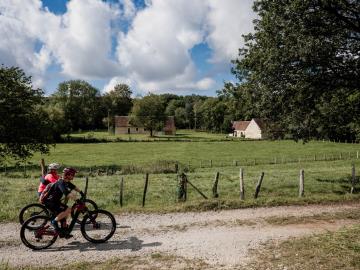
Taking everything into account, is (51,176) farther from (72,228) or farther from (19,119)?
(19,119)

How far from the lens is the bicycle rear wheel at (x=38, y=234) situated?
11002mm

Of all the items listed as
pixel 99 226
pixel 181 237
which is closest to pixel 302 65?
pixel 181 237

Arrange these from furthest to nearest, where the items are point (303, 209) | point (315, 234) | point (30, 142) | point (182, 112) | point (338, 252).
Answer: point (182, 112) < point (30, 142) < point (303, 209) < point (315, 234) < point (338, 252)

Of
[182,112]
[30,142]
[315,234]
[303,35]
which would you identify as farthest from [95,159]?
[182,112]

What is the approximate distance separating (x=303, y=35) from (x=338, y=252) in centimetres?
1210

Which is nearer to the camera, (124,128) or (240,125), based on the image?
(124,128)

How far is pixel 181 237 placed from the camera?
39.5 feet

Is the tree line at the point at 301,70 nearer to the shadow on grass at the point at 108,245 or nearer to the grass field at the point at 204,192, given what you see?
the grass field at the point at 204,192

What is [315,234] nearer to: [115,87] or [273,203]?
[273,203]

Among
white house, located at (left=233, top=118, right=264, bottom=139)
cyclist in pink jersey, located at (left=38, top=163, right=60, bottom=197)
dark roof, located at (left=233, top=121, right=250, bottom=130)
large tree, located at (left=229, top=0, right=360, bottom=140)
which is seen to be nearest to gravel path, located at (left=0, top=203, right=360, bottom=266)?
cyclist in pink jersey, located at (left=38, top=163, right=60, bottom=197)

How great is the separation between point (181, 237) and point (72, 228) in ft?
11.1

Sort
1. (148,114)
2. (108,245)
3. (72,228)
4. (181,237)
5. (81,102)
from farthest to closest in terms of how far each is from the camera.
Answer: (81,102), (148,114), (181,237), (72,228), (108,245)

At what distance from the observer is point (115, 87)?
15850 centimetres

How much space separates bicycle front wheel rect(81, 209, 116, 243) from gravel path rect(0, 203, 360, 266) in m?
0.23
